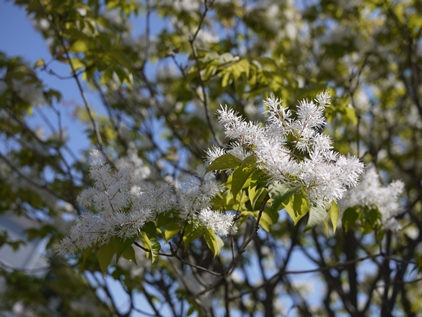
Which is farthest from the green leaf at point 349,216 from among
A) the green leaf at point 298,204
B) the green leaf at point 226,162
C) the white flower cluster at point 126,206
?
the green leaf at point 226,162

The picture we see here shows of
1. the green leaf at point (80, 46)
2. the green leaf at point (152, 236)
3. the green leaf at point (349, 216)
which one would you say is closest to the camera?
the green leaf at point (152, 236)

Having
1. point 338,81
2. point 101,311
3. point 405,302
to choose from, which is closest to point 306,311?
point 405,302

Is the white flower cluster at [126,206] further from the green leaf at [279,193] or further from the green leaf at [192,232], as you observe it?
the green leaf at [279,193]

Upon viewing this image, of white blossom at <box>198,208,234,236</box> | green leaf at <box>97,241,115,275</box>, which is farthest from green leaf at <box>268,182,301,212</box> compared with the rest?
green leaf at <box>97,241,115,275</box>

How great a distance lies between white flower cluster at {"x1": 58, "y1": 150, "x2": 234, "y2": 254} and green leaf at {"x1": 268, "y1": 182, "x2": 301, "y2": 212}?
39 cm

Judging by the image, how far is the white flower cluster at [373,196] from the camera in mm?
1976

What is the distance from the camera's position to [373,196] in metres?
2.01

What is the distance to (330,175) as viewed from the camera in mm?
1071

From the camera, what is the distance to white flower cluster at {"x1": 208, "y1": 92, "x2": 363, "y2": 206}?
1078mm

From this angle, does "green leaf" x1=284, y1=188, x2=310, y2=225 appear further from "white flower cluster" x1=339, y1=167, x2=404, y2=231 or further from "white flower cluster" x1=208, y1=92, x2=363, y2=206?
"white flower cluster" x1=339, y1=167, x2=404, y2=231

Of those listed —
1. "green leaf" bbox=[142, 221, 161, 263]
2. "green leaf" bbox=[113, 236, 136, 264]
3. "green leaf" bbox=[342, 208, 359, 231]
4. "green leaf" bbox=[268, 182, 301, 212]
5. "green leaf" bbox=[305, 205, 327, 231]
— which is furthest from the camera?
"green leaf" bbox=[342, 208, 359, 231]

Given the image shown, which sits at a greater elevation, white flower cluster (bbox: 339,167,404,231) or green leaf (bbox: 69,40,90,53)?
green leaf (bbox: 69,40,90,53)

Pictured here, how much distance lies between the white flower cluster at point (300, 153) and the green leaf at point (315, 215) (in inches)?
0.8

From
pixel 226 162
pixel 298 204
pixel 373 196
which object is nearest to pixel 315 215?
pixel 298 204
